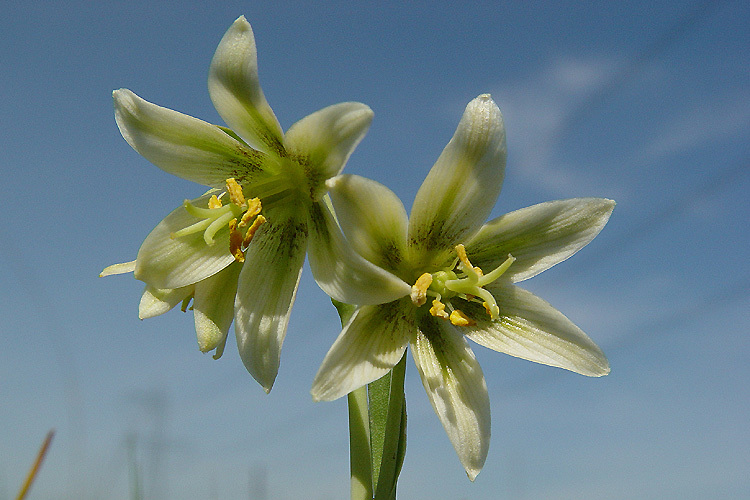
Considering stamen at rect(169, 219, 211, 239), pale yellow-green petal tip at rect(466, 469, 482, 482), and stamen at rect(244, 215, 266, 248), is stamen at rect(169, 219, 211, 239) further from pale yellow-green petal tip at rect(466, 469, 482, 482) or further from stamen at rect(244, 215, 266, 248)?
pale yellow-green petal tip at rect(466, 469, 482, 482)

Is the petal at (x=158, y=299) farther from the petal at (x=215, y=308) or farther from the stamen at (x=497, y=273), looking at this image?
the stamen at (x=497, y=273)

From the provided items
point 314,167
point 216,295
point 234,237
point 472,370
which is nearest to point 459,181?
point 314,167

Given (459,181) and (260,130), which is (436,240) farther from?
(260,130)

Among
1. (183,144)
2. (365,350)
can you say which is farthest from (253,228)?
(365,350)

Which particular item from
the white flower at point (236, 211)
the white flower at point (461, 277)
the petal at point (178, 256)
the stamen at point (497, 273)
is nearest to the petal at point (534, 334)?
the white flower at point (461, 277)

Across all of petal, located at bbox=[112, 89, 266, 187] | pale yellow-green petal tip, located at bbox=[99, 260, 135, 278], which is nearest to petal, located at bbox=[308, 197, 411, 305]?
petal, located at bbox=[112, 89, 266, 187]
